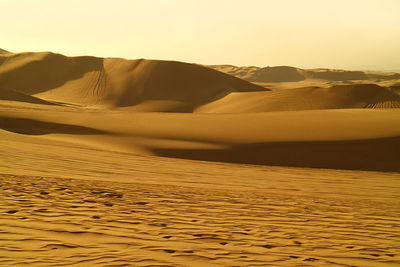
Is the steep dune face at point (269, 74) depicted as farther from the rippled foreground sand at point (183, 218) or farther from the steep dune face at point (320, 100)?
the rippled foreground sand at point (183, 218)

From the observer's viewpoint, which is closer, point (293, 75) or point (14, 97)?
point (14, 97)

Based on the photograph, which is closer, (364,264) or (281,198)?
(364,264)

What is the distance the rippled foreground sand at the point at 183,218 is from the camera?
136 inches

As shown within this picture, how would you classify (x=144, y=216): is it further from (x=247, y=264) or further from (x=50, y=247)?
(x=247, y=264)

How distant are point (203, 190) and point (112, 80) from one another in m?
40.9

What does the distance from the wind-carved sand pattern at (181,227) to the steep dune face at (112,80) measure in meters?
32.2

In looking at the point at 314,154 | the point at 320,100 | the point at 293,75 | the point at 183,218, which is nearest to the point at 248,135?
the point at 314,154

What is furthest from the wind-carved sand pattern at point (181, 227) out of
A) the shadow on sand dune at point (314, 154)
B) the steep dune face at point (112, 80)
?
the steep dune face at point (112, 80)

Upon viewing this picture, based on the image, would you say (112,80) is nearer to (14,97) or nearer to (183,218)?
(14,97)

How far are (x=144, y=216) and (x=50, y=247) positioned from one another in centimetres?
153

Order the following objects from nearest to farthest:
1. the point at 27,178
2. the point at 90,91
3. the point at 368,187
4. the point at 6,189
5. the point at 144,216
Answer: the point at 144,216
the point at 6,189
the point at 27,178
the point at 368,187
the point at 90,91

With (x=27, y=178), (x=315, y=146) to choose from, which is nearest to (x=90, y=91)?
(x=315, y=146)

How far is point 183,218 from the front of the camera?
477 centimetres

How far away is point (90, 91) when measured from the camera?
4303 cm
